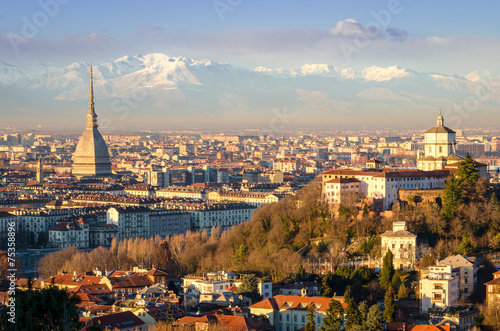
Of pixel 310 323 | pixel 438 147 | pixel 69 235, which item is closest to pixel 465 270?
pixel 310 323

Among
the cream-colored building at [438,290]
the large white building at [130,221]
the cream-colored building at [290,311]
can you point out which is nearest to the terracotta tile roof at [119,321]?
the cream-colored building at [290,311]

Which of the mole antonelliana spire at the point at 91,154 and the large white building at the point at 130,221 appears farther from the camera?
the mole antonelliana spire at the point at 91,154

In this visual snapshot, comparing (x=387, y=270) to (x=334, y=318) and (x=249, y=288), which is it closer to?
(x=249, y=288)

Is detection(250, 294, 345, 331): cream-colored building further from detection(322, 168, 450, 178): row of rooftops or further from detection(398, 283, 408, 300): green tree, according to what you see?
detection(322, 168, 450, 178): row of rooftops

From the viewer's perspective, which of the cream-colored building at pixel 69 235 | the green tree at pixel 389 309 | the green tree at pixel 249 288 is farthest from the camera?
the cream-colored building at pixel 69 235

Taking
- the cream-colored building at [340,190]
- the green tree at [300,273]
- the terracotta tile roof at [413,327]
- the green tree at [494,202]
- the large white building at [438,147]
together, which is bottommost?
the terracotta tile roof at [413,327]

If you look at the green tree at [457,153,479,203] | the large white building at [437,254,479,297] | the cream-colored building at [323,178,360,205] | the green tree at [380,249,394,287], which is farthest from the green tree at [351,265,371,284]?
the green tree at [457,153,479,203]

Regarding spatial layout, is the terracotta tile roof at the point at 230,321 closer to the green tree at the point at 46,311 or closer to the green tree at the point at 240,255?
the green tree at the point at 46,311

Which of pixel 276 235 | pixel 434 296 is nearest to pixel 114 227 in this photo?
pixel 276 235
